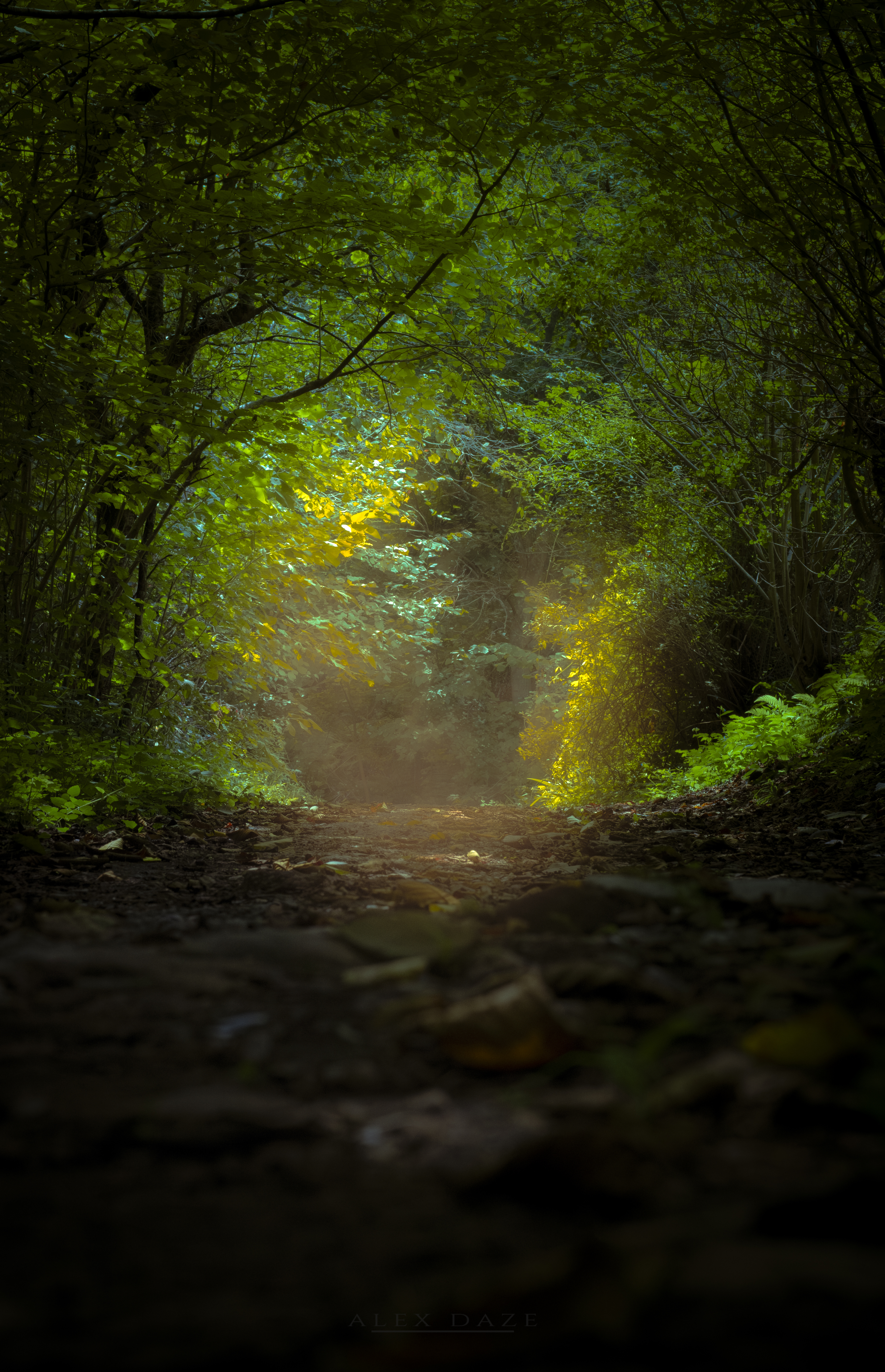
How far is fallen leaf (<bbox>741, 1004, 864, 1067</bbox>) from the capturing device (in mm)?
990

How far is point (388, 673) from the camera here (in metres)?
13.3

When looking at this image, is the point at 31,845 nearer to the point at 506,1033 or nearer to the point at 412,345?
the point at 506,1033

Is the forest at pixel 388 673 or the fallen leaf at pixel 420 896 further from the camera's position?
the fallen leaf at pixel 420 896

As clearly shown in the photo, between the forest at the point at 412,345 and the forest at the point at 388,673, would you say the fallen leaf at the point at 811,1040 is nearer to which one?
the forest at the point at 388,673

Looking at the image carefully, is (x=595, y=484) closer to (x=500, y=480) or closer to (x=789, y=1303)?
(x=500, y=480)

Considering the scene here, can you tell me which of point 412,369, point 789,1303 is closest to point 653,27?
point 412,369

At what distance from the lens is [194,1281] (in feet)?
2.24

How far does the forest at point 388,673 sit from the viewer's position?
730mm

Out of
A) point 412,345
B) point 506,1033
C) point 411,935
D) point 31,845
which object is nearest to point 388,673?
point 412,345

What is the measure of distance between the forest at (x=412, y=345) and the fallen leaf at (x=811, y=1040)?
11.9ft

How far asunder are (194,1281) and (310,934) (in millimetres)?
999

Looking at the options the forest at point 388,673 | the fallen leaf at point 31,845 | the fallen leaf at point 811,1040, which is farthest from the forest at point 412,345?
the fallen leaf at point 811,1040

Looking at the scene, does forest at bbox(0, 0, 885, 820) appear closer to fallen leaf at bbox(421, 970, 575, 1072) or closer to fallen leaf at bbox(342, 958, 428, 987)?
fallen leaf at bbox(342, 958, 428, 987)

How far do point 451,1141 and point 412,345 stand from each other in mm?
5693
